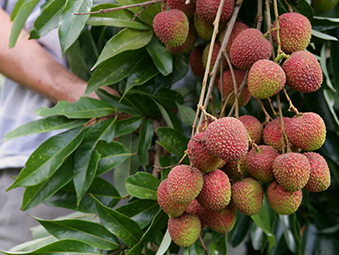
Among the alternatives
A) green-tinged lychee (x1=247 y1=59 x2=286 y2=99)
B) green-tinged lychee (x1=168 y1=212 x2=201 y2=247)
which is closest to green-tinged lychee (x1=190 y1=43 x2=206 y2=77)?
green-tinged lychee (x1=247 y1=59 x2=286 y2=99)

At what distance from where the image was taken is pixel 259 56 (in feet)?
1.50

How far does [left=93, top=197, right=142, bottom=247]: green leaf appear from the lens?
56cm

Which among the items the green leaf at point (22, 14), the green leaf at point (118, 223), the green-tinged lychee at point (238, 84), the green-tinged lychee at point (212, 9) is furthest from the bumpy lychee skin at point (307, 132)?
the green leaf at point (22, 14)

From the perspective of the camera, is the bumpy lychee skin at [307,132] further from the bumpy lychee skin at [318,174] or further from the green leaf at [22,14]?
the green leaf at [22,14]

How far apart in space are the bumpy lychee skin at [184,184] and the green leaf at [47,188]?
31 cm

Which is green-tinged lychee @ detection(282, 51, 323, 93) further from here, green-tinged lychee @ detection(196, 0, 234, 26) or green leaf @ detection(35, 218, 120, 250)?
green leaf @ detection(35, 218, 120, 250)

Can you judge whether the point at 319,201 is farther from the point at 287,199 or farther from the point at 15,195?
the point at 15,195

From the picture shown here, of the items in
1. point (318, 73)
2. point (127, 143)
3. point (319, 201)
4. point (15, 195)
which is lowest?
point (319, 201)

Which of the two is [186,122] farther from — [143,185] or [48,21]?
[48,21]

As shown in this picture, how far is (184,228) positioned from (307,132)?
22 cm

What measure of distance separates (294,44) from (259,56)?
7 cm

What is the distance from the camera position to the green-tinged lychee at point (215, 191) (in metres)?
0.41

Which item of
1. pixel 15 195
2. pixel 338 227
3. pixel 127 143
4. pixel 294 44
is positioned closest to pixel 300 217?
pixel 338 227

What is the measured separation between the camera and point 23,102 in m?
0.88
